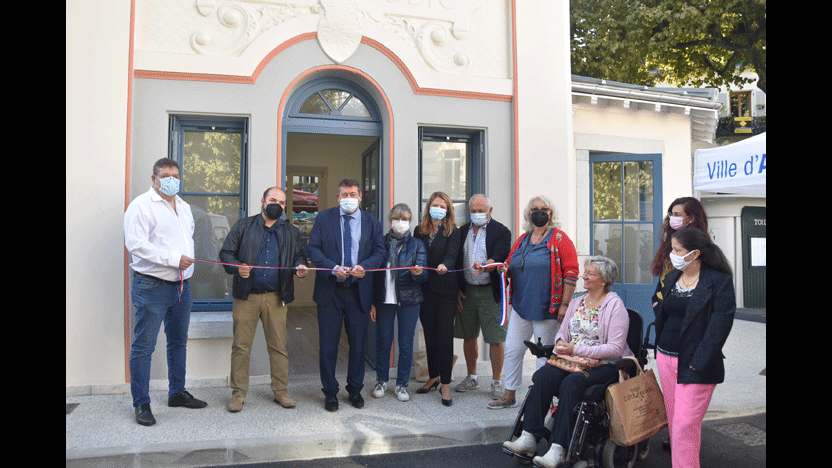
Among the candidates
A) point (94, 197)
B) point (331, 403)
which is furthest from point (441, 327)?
point (94, 197)

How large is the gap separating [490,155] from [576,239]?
2.26 metres

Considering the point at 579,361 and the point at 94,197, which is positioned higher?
the point at 94,197

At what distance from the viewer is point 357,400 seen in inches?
202

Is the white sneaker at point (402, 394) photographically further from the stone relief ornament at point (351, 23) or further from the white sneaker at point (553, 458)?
the stone relief ornament at point (351, 23)

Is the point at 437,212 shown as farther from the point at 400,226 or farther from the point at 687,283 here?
the point at 687,283

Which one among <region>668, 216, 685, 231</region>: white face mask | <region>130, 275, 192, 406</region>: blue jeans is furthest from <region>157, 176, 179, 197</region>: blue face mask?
<region>668, 216, 685, 231</region>: white face mask

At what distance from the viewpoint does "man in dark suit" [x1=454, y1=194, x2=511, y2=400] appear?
5.39m

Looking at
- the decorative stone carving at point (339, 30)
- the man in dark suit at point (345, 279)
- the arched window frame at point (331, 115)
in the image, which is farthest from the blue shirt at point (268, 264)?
the decorative stone carving at point (339, 30)

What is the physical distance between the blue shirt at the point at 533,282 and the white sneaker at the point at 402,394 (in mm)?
1375

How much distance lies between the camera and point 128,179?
18.1ft

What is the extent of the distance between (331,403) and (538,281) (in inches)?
85.3

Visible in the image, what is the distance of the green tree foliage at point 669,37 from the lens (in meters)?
12.5

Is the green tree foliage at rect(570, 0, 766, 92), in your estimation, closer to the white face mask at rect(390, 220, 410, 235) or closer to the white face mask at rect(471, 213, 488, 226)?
the white face mask at rect(471, 213, 488, 226)

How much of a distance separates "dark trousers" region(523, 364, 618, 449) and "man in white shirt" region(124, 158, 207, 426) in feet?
10.0
